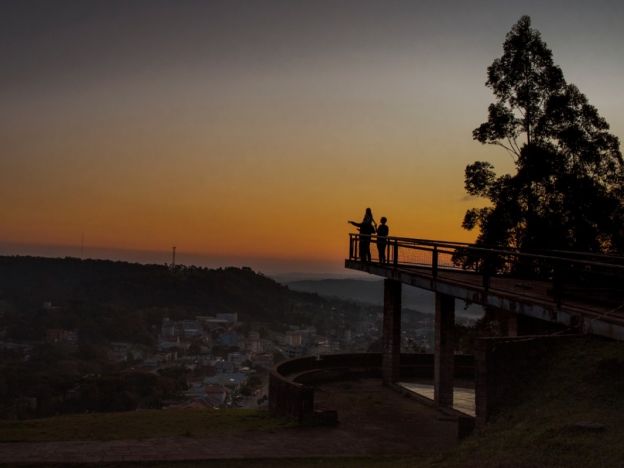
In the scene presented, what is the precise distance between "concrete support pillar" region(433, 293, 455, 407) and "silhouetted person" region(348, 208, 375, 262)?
14.1ft

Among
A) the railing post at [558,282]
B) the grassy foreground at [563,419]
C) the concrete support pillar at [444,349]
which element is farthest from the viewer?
the concrete support pillar at [444,349]

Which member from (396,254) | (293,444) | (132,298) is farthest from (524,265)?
(132,298)

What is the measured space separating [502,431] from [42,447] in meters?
8.06

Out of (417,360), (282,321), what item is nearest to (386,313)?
(417,360)

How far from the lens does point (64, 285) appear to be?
14400 centimetres

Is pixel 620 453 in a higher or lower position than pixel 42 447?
higher

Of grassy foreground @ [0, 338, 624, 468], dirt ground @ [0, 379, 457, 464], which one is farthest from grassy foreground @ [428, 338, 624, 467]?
dirt ground @ [0, 379, 457, 464]

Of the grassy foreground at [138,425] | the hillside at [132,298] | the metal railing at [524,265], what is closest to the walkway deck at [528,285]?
the metal railing at [524,265]

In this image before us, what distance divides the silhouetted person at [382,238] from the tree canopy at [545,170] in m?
4.44

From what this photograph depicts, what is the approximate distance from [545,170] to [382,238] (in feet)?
22.0

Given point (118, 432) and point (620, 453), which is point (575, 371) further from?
point (118, 432)

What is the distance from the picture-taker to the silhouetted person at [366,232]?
2078 centimetres

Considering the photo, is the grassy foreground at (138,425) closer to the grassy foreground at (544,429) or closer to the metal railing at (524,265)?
the grassy foreground at (544,429)

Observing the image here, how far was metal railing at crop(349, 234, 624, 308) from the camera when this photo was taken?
13.1 meters
